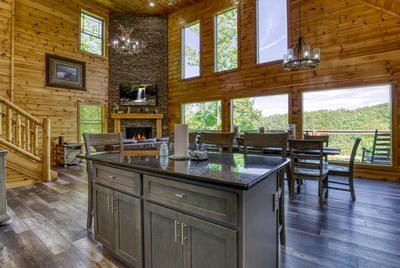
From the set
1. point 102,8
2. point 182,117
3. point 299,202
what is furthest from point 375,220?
point 102,8

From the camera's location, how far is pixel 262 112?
260 inches

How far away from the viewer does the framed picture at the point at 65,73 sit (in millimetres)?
6762

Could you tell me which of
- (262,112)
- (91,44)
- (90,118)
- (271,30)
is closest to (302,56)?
(262,112)

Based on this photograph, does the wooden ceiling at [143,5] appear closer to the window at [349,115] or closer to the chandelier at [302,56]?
the chandelier at [302,56]

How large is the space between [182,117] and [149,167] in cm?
692

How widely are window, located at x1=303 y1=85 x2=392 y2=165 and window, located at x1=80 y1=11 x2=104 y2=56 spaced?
7.09 m

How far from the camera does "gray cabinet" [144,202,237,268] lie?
120 centimetres

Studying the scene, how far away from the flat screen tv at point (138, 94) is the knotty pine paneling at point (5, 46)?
128 inches

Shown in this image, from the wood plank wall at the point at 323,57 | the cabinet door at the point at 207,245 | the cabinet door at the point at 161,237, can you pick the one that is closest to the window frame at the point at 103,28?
the wood plank wall at the point at 323,57

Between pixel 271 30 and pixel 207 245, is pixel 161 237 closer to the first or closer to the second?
pixel 207 245

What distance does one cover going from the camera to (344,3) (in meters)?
5.22

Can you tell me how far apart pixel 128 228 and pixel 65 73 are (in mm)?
7040

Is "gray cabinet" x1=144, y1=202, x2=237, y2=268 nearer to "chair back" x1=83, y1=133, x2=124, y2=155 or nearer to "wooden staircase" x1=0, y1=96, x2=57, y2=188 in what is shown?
"chair back" x1=83, y1=133, x2=124, y2=155

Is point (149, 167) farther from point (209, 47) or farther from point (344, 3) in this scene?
point (209, 47)
